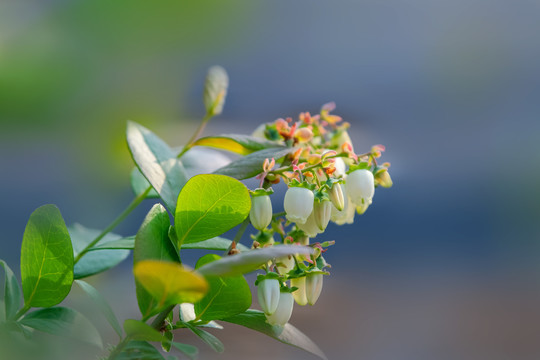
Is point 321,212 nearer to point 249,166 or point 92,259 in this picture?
point 249,166

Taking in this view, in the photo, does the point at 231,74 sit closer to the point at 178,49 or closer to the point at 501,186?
the point at 178,49

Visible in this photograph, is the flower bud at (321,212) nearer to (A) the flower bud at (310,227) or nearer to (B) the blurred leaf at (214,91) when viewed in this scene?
(A) the flower bud at (310,227)

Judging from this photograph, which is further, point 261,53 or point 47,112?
point 261,53

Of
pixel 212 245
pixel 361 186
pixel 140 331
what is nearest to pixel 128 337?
pixel 140 331

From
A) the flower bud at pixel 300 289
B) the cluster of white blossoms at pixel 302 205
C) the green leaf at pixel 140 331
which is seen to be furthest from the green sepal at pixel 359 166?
the green leaf at pixel 140 331

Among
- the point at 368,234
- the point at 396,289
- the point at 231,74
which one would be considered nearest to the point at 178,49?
the point at 231,74

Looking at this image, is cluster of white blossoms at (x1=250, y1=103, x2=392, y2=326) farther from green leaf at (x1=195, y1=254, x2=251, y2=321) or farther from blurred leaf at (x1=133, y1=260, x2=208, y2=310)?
blurred leaf at (x1=133, y1=260, x2=208, y2=310)

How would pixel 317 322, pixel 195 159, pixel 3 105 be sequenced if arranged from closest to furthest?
pixel 3 105, pixel 195 159, pixel 317 322

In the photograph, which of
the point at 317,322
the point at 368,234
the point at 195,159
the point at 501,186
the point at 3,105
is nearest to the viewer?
the point at 3,105
